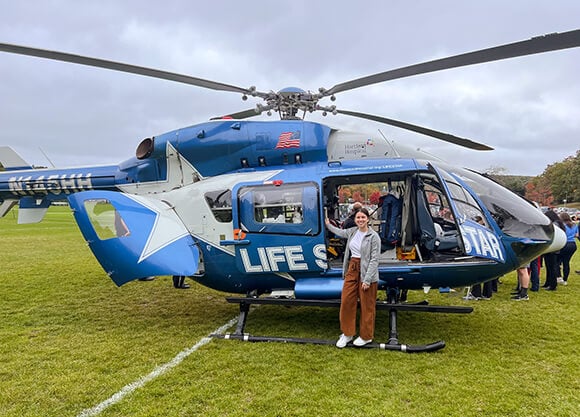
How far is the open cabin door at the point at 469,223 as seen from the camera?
4.95 metres

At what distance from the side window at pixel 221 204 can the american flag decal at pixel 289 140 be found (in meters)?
1.07

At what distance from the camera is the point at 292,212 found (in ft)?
18.0

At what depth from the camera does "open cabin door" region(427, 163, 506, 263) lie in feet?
16.3

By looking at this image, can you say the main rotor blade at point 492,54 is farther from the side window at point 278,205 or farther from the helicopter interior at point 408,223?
the side window at point 278,205

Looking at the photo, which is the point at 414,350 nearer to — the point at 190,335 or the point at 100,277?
the point at 190,335

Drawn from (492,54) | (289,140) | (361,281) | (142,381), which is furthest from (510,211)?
(142,381)

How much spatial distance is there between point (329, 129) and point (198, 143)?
2027 mm

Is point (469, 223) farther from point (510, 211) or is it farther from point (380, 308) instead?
point (380, 308)

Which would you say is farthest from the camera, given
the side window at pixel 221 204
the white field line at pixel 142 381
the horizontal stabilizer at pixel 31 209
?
the horizontal stabilizer at pixel 31 209

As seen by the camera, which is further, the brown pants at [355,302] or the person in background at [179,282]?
the person in background at [179,282]

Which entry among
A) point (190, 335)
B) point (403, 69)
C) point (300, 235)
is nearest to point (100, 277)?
point (190, 335)

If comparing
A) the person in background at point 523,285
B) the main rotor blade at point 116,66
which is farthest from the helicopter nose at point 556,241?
the main rotor blade at point 116,66

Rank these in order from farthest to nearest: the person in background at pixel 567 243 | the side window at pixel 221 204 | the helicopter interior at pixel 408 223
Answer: the person in background at pixel 567 243 → the side window at pixel 221 204 → the helicopter interior at pixel 408 223

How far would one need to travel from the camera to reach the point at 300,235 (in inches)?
213
